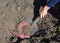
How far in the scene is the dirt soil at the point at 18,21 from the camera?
3711 millimetres

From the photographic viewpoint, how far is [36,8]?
4066 mm

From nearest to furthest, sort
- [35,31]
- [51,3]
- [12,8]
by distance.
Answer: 1. [51,3]
2. [35,31]
3. [12,8]

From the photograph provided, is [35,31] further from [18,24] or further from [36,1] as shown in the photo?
[36,1]

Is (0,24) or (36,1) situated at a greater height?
(36,1)

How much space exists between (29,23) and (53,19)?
35 centimetres

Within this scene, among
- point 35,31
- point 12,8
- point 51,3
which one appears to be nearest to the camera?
point 51,3

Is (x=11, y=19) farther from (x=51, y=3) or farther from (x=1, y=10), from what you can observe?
(x=51, y=3)

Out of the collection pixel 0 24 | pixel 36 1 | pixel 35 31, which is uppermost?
pixel 36 1

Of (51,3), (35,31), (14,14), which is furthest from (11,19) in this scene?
(51,3)

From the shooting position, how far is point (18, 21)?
12.9 feet

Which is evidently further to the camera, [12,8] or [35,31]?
[12,8]

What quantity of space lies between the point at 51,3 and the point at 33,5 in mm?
610

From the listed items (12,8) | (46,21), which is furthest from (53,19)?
(12,8)

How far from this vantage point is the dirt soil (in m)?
3.71
